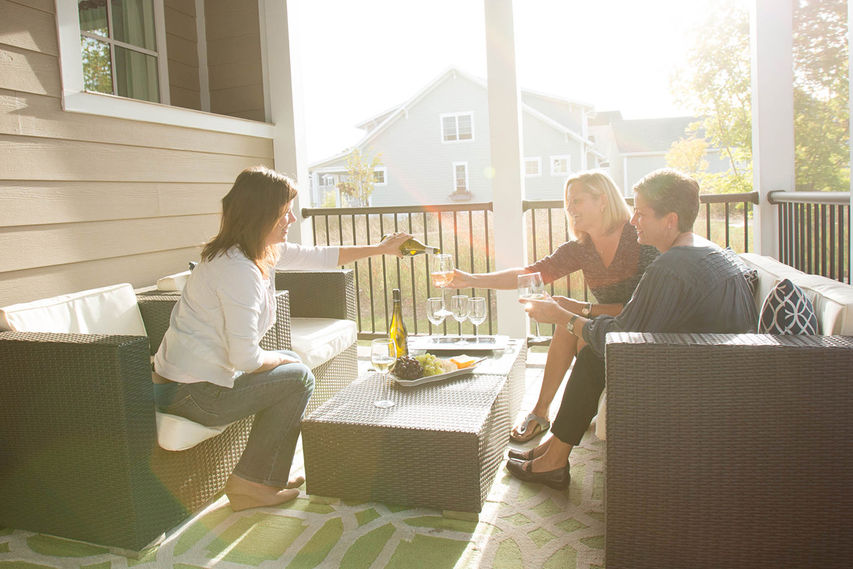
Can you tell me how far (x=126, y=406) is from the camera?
72.1 inches

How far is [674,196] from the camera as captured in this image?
197cm

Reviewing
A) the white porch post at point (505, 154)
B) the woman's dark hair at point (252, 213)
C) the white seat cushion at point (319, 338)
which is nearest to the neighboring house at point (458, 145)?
the white porch post at point (505, 154)

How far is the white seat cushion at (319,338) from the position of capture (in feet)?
9.31

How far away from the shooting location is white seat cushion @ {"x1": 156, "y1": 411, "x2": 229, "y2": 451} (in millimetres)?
1950

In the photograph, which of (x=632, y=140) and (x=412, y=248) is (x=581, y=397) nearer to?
(x=412, y=248)

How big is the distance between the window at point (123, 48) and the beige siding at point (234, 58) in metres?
0.43

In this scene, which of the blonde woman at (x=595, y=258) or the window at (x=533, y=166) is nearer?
the blonde woman at (x=595, y=258)

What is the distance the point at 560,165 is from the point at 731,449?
2221cm

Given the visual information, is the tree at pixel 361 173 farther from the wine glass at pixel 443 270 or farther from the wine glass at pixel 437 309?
the wine glass at pixel 437 309

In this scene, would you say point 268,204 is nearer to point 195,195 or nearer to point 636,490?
point 636,490

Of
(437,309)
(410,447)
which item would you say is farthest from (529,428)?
(410,447)

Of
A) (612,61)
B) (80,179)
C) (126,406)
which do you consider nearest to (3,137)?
(80,179)

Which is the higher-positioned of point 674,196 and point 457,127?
point 457,127

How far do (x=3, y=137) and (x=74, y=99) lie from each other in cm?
41
